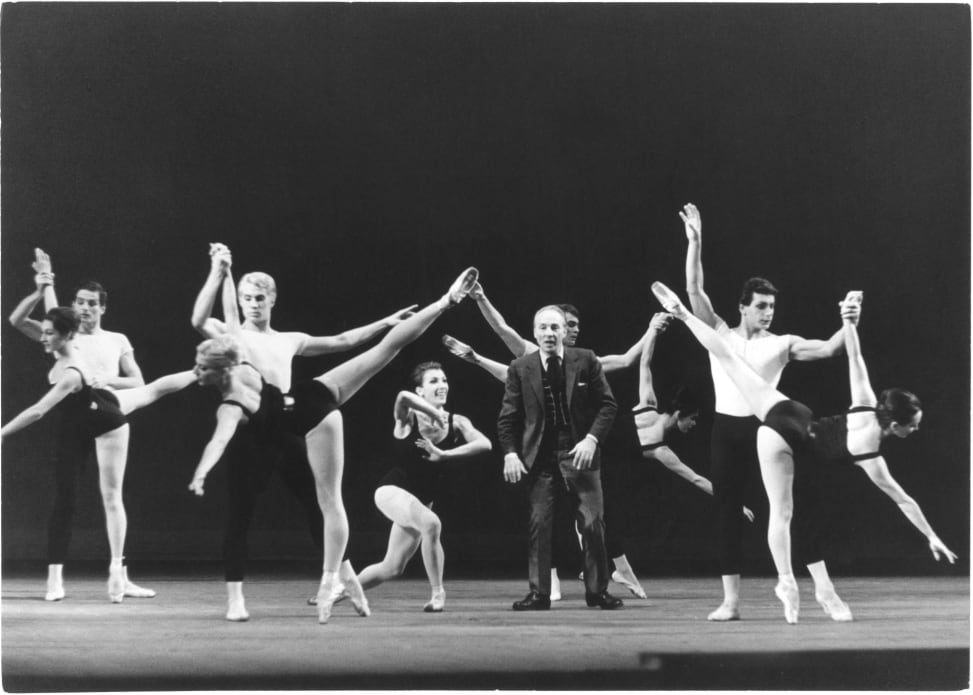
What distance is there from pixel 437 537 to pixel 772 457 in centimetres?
172

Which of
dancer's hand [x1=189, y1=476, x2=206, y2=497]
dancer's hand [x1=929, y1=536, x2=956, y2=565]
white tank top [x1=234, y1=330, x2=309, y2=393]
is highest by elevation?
white tank top [x1=234, y1=330, x2=309, y2=393]

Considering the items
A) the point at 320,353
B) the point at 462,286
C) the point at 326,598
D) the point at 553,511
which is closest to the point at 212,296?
the point at 320,353

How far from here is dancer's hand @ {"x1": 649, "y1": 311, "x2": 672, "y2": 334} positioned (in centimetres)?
614

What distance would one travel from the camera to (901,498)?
606 cm

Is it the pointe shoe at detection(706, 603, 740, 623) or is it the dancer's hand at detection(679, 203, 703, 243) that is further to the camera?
the dancer's hand at detection(679, 203, 703, 243)

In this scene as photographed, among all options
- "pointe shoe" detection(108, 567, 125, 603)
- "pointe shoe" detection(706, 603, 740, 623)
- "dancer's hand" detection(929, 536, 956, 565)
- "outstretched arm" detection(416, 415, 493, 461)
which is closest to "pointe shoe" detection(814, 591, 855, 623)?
"pointe shoe" detection(706, 603, 740, 623)

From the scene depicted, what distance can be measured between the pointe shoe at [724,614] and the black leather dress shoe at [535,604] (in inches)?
30.7

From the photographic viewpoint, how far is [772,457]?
583cm

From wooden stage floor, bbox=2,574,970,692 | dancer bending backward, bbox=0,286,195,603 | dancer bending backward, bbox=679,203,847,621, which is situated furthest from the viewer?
dancer bending backward, bbox=0,286,195,603

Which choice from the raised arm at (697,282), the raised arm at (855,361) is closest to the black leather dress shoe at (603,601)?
the raised arm at (697,282)

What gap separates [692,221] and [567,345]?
93cm

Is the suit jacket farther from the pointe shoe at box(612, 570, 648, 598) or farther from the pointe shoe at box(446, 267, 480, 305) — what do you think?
the pointe shoe at box(612, 570, 648, 598)

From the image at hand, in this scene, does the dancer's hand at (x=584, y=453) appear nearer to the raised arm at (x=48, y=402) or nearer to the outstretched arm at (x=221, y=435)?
the outstretched arm at (x=221, y=435)

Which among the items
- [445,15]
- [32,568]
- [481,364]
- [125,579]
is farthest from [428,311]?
[32,568]
